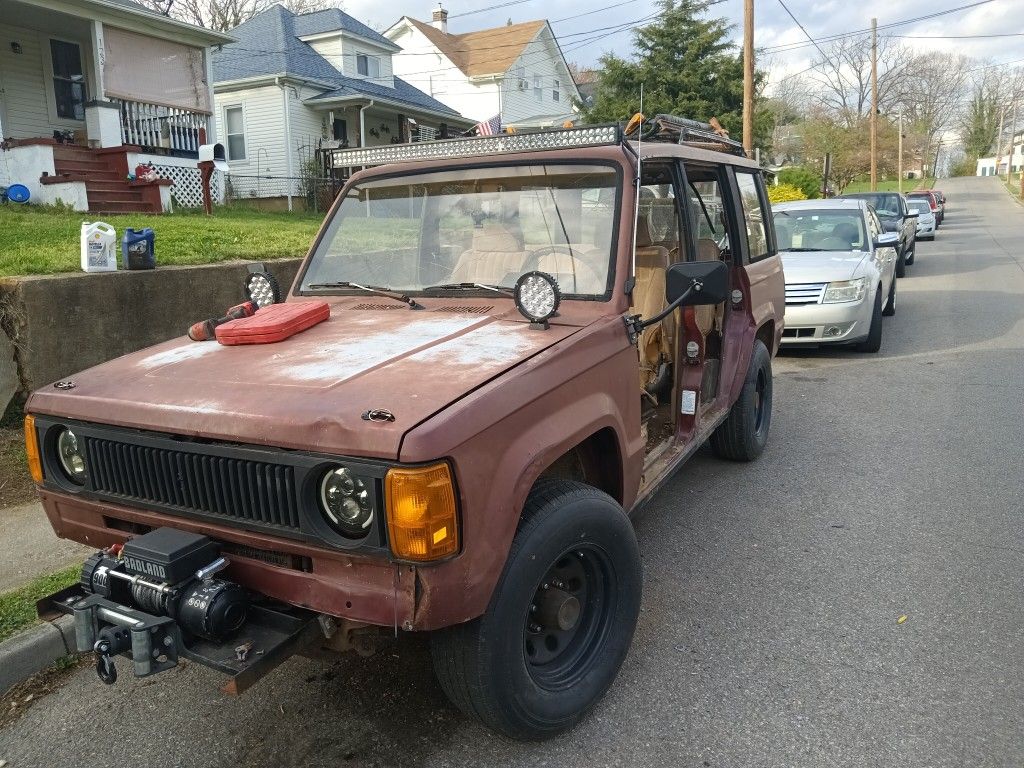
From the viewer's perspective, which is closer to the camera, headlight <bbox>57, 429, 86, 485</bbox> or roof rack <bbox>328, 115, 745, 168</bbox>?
headlight <bbox>57, 429, 86, 485</bbox>

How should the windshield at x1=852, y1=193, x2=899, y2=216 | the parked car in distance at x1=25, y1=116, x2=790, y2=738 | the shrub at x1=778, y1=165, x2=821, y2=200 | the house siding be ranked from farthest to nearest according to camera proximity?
the shrub at x1=778, y1=165, x2=821, y2=200 → the windshield at x1=852, y1=193, x2=899, y2=216 → the house siding → the parked car in distance at x1=25, y1=116, x2=790, y2=738

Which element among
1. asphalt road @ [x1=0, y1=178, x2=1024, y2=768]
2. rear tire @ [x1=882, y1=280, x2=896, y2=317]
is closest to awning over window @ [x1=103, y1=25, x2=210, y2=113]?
rear tire @ [x1=882, y1=280, x2=896, y2=317]

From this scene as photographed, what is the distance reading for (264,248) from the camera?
29.4 ft

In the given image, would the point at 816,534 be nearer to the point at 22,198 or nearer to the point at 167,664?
the point at 167,664

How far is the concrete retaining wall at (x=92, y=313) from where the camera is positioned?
5.63 metres

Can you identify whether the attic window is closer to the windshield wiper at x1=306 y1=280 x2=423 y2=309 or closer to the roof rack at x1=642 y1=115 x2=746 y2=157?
the roof rack at x1=642 y1=115 x2=746 y2=157

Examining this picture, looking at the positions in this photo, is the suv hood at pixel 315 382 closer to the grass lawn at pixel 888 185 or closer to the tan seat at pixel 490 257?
the tan seat at pixel 490 257

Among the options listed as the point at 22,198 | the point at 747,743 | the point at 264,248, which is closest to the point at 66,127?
the point at 22,198

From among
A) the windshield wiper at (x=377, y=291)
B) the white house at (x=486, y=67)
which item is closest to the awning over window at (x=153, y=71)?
the windshield wiper at (x=377, y=291)

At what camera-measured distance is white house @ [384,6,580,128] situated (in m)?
35.4

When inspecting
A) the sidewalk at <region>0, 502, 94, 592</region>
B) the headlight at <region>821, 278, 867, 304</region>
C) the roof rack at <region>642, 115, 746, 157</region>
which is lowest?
the sidewalk at <region>0, 502, 94, 592</region>

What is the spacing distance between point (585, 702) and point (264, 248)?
23.9 feet

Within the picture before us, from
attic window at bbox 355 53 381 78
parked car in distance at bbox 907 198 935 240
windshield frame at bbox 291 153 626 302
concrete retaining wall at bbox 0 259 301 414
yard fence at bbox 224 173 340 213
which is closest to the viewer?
windshield frame at bbox 291 153 626 302

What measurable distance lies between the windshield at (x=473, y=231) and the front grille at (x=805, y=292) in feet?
19.4
